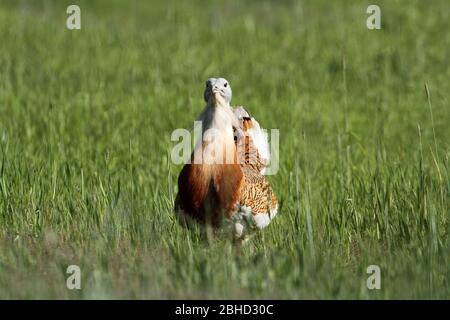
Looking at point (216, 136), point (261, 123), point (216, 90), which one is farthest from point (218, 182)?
point (261, 123)

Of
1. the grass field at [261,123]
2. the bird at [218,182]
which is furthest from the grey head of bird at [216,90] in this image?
the grass field at [261,123]

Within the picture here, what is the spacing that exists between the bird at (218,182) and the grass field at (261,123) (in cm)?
12

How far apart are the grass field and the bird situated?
0.12 m

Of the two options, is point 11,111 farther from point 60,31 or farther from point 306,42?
point 306,42

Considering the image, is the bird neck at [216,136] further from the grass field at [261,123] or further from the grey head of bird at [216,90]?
the grass field at [261,123]

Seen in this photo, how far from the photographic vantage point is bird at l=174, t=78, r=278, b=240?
5.04 m

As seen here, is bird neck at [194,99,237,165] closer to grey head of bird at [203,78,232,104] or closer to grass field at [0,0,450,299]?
grey head of bird at [203,78,232,104]

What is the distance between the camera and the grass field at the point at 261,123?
4676 mm

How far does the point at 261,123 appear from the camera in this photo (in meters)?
8.49

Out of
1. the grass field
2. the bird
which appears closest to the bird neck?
the bird

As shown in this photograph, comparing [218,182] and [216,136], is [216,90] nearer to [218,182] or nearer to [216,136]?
[216,136]

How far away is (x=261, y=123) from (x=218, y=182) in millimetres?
3413

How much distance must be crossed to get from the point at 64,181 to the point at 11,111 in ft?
7.65

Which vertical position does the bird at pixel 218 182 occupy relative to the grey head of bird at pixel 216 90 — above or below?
below
